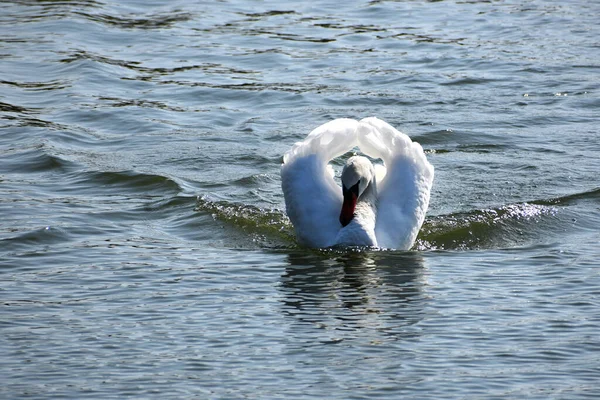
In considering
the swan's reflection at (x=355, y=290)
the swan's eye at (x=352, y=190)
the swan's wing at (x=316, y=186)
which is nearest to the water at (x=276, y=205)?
the swan's reflection at (x=355, y=290)

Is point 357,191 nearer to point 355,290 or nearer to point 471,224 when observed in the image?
point 471,224

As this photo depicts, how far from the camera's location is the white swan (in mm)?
10164

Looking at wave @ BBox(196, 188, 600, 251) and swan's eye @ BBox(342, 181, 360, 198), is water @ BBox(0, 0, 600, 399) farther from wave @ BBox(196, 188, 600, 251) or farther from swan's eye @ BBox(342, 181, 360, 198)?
swan's eye @ BBox(342, 181, 360, 198)

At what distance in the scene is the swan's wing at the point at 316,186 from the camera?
10.2 metres

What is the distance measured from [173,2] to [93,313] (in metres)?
14.5

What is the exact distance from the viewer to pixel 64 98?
16.0 metres

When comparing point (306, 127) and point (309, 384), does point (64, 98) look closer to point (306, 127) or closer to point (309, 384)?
point (306, 127)

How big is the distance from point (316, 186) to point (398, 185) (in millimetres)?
758

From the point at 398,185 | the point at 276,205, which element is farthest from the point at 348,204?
the point at 276,205

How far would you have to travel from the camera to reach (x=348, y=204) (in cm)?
1021

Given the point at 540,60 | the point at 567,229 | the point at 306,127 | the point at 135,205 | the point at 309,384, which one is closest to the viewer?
the point at 309,384

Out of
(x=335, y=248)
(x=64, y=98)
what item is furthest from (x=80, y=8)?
(x=335, y=248)

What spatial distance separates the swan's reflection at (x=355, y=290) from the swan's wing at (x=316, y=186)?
21 centimetres

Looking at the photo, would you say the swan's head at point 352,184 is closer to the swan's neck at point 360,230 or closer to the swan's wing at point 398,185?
the swan's neck at point 360,230
